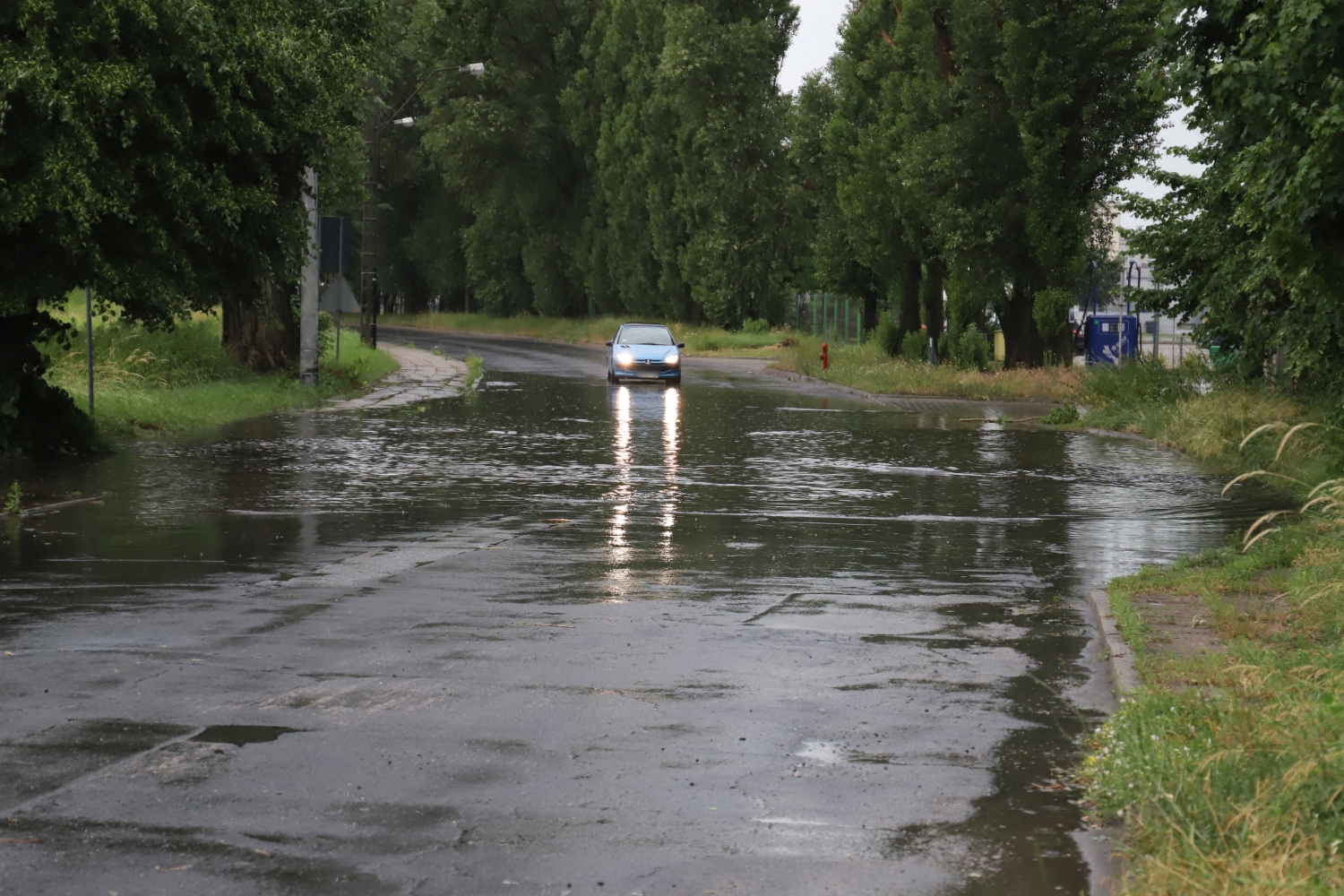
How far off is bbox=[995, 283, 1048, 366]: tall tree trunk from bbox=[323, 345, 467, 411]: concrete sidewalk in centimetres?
1285

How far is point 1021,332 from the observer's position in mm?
37812

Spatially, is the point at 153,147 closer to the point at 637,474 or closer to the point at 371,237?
the point at 637,474

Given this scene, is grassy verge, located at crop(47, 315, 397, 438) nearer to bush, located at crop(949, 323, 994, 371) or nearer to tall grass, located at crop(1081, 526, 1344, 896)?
bush, located at crop(949, 323, 994, 371)

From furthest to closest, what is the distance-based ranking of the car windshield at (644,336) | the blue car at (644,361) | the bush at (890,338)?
the bush at (890,338)
the car windshield at (644,336)
the blue car at (644,361)

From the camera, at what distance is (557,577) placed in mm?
11344

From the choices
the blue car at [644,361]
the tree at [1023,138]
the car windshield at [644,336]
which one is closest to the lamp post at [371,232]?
the car windshield at [644,336]

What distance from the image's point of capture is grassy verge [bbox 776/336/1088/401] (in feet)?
110

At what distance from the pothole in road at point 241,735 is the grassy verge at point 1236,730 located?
3405 millimetres

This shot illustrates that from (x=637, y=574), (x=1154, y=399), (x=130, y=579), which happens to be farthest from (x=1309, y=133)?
(x=1154, y=399)

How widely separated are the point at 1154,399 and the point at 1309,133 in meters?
15.9

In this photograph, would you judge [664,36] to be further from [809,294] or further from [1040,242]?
[1040,242]

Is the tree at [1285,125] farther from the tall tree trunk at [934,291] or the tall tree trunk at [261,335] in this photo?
the tall tree trunk at [934,291]

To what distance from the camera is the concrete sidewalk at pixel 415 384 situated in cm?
3007

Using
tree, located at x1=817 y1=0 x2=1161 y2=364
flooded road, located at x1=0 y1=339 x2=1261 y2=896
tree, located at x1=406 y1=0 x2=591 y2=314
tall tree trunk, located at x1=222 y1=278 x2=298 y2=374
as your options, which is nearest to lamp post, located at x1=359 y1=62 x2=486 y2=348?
tall tree trunk, located at x1=222 y1=278 x2=298 y2=374
